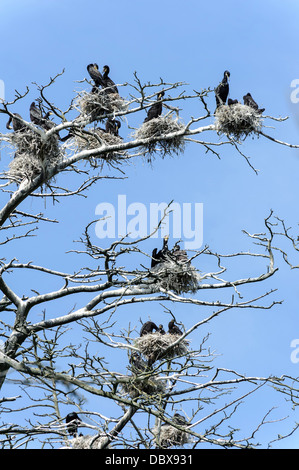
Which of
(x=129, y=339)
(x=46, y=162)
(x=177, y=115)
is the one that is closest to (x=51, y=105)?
(x=46, y=162)

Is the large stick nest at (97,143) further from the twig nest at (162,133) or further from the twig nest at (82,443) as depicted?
the twig nest at (82,443)

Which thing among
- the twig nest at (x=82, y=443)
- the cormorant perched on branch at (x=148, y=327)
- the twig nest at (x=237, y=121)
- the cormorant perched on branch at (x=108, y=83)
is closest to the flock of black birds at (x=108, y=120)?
the cormorant perched on branch at (x=108, y=83)

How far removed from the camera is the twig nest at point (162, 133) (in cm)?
1584

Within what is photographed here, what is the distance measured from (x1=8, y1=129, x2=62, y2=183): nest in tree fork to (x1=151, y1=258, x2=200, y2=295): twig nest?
2514 mm

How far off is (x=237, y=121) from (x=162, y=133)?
135 cm

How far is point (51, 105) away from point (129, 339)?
12.9 feet

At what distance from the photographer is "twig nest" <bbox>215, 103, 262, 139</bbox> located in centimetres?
1599

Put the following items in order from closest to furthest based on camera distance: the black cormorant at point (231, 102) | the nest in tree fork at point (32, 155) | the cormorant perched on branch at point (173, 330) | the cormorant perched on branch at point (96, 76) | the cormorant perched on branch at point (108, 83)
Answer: the nest in tree fork at point (32, 155) < the cormorant perched on branch at point (108, 83) < the cormorant perched on branch at point (96, 76) < the black cormorant at point (231, 102) < the cormorant perched on branch at point (173, 330)

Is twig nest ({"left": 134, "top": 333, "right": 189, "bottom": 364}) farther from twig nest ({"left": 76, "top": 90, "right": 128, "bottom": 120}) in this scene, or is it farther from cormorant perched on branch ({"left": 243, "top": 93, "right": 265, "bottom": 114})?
cormorant perched on branch ({"left": 243, "top": 93, "right": 265, "bottom": 114})

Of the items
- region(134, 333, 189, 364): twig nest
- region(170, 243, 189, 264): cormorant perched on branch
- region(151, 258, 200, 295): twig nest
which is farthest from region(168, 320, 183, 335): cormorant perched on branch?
region(151, 258, 200, 295): twig nest

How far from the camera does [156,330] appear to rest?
55.1 ft

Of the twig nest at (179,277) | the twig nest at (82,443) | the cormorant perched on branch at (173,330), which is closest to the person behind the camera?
the twig nest at (82,443)

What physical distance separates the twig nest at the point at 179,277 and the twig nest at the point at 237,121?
2699mm
